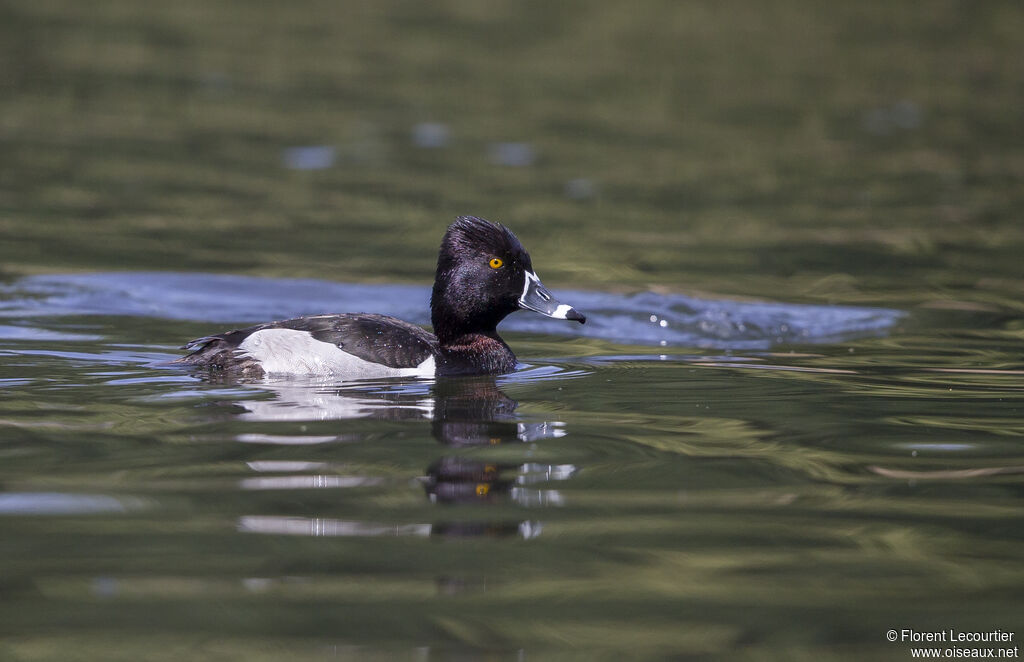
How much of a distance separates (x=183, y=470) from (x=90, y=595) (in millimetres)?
1627

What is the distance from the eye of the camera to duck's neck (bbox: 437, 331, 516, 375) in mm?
9609

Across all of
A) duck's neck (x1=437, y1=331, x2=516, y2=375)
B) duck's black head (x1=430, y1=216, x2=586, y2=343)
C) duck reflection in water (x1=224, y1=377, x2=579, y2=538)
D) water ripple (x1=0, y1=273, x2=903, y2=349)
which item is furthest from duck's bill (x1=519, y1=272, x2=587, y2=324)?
water ripple (x1=0, y1=273, x2=903, y2=349)

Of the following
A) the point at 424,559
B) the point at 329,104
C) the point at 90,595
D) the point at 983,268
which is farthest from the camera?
the point at 329,104

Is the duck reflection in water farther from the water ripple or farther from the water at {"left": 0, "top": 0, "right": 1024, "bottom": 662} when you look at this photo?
the water ripple

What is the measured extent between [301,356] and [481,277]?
1.36 metres

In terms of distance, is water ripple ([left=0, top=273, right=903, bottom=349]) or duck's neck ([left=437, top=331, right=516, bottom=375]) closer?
duck's neck ([left=437, top=331, right=516, bottom=375])

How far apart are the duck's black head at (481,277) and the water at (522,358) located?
1.93ft

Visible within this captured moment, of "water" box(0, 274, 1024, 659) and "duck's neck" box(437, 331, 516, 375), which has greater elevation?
"duck's neck" box(437, 331, 516, 375)

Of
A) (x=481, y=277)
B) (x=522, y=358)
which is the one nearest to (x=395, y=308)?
(x=522, y=358)

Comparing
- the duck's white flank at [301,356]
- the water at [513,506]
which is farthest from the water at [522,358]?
the duck's white flank at [301,356]

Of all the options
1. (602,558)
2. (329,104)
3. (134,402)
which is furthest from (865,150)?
(602,558)

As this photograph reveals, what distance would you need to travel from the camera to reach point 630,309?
12484mm

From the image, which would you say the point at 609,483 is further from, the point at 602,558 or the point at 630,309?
the point at 630,309

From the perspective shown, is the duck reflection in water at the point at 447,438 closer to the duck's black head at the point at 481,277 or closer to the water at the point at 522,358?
the water at the point at 522,358
